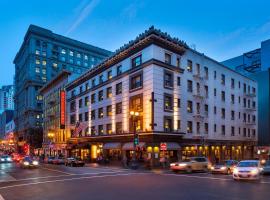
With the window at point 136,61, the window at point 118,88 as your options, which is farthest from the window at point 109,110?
the window at point 136,61

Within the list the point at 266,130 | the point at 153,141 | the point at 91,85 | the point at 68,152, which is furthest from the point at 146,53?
the point at 266,130

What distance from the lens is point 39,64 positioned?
368 feet

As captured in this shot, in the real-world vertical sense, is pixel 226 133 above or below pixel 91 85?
below

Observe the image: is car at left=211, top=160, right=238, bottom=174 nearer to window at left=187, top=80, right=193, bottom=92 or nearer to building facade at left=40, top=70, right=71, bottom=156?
window at left=187, top=80, right=193, bottom=92

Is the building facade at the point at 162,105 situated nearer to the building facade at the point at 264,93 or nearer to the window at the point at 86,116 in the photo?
the window at the point at 86,116

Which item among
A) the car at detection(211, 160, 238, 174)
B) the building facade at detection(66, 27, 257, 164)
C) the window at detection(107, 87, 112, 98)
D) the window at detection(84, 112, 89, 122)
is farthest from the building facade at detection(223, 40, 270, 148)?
the car at detection(211, 160, 238, 174)

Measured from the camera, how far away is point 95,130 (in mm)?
53500

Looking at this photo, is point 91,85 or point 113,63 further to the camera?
point 91,85

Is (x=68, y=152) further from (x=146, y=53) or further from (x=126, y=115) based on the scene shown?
(x=146, y=53)

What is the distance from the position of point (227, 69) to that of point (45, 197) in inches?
1811

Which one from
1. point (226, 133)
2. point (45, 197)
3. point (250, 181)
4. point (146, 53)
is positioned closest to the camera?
point (45, 197)

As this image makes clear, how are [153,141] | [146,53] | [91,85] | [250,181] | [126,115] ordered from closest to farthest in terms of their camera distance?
[250,181] → [153,141] → [146,53] → [126,115] → [91,85]

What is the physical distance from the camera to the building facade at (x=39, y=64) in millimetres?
107938

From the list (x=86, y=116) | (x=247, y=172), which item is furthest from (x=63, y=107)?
(x=247, y=172)
